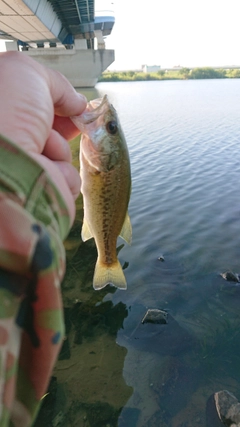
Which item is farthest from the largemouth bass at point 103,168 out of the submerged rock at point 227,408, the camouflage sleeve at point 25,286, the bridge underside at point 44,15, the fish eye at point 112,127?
the bridge underside at point 44,15

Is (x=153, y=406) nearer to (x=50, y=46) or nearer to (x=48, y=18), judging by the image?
(x=48, y=18)

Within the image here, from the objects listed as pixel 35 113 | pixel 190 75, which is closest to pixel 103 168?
pixel 35 113

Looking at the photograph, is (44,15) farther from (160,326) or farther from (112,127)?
(112,127)

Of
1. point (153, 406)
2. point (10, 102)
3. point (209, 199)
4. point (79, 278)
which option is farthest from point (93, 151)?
point (209, 199)

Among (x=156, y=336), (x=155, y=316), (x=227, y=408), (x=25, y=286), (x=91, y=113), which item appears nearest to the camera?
(x=25, y=286)

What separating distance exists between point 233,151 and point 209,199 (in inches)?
291

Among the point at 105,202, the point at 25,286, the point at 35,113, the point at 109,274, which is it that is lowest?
the point at 109,274

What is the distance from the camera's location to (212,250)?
8875 mm

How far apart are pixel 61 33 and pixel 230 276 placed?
39.3m

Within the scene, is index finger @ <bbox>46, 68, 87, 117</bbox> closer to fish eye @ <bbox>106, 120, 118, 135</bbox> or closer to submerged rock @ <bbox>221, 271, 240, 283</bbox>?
fish eye @ <bbox>106, 120, 118, 135</bbox>

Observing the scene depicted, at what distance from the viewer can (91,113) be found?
2793 millimetres

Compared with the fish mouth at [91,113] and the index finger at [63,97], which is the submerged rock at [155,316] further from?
the index finger at [63,97]

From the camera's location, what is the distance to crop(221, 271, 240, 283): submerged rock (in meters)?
7.41

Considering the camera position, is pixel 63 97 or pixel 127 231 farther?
pixel 127 231
